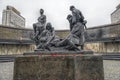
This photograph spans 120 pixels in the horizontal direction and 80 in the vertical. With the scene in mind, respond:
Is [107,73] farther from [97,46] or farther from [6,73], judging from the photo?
[97,46]

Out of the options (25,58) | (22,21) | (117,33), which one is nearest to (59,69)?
(25,58)

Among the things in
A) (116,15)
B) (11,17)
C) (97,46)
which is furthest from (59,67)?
(116,15)

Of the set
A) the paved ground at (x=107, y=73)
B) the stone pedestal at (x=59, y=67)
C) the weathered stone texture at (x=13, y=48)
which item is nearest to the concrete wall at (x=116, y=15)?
the weathered stone texture at (x=13, y=48)

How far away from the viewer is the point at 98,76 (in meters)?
5.62

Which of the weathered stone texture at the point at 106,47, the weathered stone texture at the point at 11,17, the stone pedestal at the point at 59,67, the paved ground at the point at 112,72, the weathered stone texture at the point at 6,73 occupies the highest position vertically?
the weathered stone texture at the point at 11,17

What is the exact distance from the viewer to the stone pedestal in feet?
17.5

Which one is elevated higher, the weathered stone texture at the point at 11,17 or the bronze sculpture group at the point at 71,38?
the weathered stone texture at the point at 11,17

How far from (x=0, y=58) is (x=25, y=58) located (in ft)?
39.7

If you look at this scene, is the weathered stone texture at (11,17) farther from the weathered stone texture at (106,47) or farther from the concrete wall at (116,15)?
the concrete wall at (116,15)

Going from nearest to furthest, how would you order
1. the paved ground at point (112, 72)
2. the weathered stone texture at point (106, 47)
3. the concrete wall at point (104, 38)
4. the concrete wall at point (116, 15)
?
the paved ground at point (112, 72) < the weathered stone texture at point (106, 47) < the concrete wall at point (104, 38) < the concrete wall at point (116, 15)

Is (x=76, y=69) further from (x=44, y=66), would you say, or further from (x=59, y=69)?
(x=44, y=66)

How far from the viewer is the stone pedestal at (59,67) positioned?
17.5ft

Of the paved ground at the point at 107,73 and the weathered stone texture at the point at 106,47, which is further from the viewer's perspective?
the weathered stone texture at the point at 106,47

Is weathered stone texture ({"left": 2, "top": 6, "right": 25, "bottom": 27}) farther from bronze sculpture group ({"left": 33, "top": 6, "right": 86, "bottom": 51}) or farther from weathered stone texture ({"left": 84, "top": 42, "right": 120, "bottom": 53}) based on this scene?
bronze sculpture group ({"left": 33, "top": 6, "right": 86, "bottom": 51})
